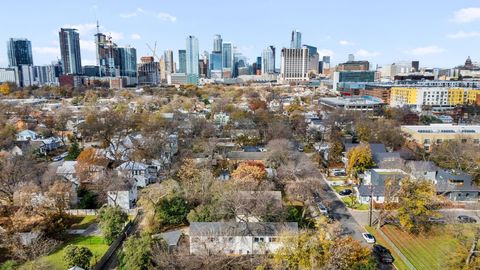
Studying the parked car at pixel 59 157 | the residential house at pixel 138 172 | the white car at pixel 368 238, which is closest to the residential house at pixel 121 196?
the residential house at pixel 138 172

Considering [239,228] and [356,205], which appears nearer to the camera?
[239,228]

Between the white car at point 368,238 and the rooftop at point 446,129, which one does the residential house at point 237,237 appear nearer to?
the white car at point 368,238

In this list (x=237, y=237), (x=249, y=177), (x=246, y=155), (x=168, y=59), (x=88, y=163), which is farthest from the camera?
(x=168, y=59)

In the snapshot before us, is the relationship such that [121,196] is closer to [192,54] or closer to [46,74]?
[46,74]

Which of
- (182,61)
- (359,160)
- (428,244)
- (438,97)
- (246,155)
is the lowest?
(428,244)

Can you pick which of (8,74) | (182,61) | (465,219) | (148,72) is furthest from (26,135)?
(182,61)

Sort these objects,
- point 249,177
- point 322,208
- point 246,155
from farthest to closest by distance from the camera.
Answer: point 246,155, point 249,177, point 322,208

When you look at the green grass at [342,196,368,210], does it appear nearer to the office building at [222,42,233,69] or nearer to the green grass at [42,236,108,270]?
the green grass at [42,236,108,270]
